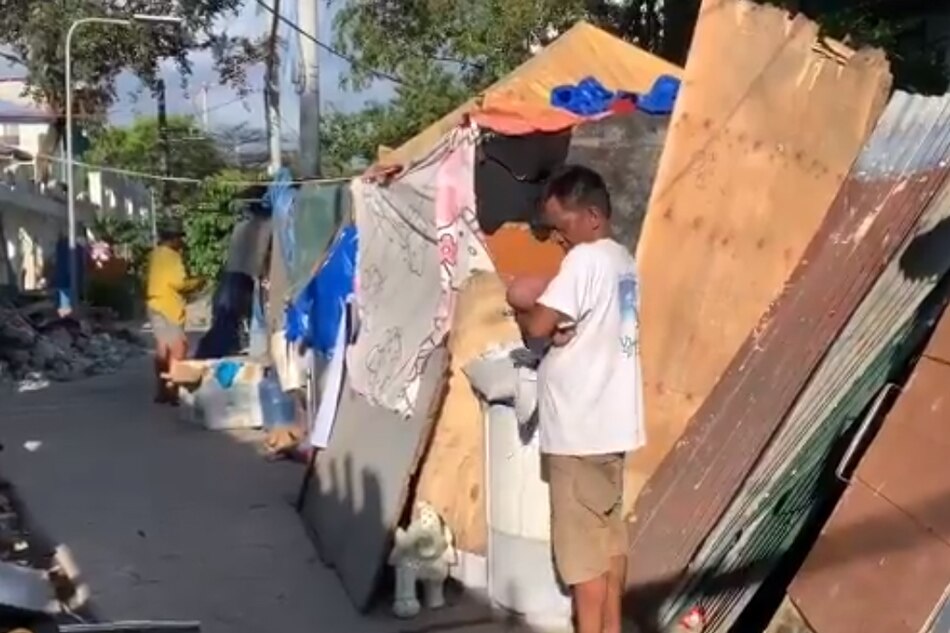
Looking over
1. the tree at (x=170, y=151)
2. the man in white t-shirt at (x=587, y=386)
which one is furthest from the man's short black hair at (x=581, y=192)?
the tree at (x=170, y=151)

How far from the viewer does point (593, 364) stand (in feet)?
18.0

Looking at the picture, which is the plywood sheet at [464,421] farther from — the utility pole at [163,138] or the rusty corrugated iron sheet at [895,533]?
the utility pole at [163,138]

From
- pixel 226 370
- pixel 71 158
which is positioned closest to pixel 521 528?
pixel 226 370

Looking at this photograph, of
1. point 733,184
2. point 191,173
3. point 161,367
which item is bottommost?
point 191,173

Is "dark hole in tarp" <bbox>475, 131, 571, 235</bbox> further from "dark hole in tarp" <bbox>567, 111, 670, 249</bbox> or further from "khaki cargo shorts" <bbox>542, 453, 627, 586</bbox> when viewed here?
"khaki cargo shorts" <bbox>542, 453, 627, 586</bbox>

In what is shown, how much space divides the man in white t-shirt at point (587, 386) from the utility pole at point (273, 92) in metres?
21.9

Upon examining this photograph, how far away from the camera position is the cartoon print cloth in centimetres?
817

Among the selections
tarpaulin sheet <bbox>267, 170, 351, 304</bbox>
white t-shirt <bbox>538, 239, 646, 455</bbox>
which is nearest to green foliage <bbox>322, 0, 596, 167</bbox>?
tarpaulin sheet <bbox>267, 170, 351, 304</bbox>

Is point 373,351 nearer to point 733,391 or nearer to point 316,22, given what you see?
point 733,391

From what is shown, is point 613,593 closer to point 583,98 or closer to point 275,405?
point 583,98

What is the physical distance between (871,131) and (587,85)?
8.87ft

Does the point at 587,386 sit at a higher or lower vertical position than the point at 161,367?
higher

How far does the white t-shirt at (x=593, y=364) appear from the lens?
5.44 m

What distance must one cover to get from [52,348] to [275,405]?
31.3 feet
